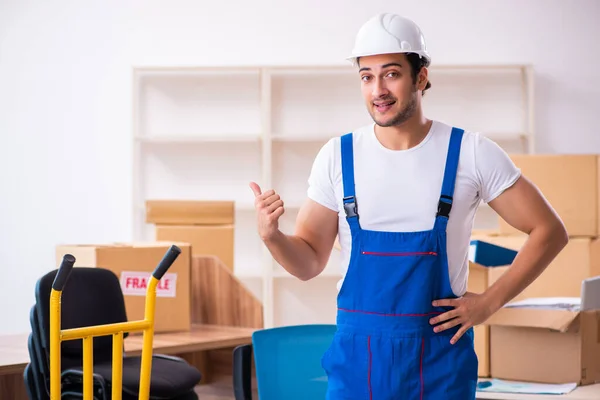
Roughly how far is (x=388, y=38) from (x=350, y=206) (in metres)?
0.34

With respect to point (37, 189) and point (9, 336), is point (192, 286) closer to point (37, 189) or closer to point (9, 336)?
point (9, 336)

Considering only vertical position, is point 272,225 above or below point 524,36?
below

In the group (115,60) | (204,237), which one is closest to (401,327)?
(204,237)

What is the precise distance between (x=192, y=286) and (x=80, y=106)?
231cm

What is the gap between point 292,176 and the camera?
5328 mm

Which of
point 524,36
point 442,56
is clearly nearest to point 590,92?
point 524,36

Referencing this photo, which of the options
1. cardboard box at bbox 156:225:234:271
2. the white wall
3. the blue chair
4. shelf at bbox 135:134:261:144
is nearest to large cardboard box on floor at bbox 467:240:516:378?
the blue chair

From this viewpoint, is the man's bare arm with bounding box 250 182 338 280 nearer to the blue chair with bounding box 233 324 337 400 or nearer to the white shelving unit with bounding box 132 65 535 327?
Answer: the blue chair with bounding box 233 324 337 400

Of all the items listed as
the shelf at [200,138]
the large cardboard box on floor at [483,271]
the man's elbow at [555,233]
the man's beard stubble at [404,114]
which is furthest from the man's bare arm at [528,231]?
the shelf at [200,138]

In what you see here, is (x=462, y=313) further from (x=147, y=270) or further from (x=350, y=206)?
(x=147, y=270)

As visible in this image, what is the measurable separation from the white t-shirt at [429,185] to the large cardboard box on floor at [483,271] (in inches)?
A: 24.8

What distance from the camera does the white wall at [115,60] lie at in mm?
5301

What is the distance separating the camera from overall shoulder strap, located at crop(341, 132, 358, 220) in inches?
67.1

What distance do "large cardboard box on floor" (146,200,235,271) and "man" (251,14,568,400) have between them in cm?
204
